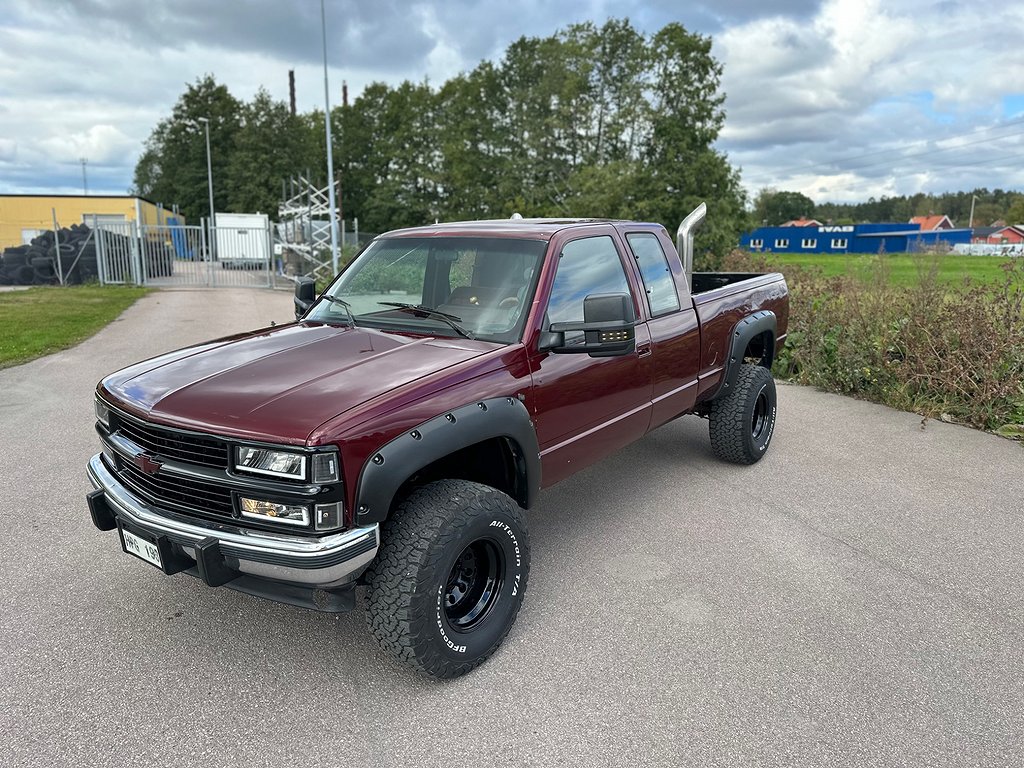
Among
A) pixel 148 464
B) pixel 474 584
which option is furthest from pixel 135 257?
pixel 474 584

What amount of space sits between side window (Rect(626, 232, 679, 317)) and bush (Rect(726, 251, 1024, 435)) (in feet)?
13.4

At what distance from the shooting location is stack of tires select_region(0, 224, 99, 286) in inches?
865

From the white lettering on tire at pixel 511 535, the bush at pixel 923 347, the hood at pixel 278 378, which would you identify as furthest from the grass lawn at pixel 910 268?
the hood at pixel 278 378

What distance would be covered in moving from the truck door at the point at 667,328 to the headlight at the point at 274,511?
7.98 ft

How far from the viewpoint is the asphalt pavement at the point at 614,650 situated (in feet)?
8.42

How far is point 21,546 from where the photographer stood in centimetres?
409

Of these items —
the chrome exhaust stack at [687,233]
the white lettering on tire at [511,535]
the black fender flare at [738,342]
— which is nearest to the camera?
the white lettering on tire at [511,535]

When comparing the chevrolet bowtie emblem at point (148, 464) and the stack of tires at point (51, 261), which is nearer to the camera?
the chevrolet bowtie emblem at point (148, 464)

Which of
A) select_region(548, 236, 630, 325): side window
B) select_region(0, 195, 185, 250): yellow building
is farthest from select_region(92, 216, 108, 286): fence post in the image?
select_region(548, 236, 630, 325): side window

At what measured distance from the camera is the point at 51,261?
21.9 meters

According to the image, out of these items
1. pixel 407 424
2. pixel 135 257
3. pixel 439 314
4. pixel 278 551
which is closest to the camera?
pixel 278 551

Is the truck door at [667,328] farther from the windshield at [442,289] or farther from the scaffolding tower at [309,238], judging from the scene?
the scaffolding tower at [309,238]

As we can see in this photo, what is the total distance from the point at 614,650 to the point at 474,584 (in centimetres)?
69

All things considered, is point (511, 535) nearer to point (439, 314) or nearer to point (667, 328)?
point (439, 314)
